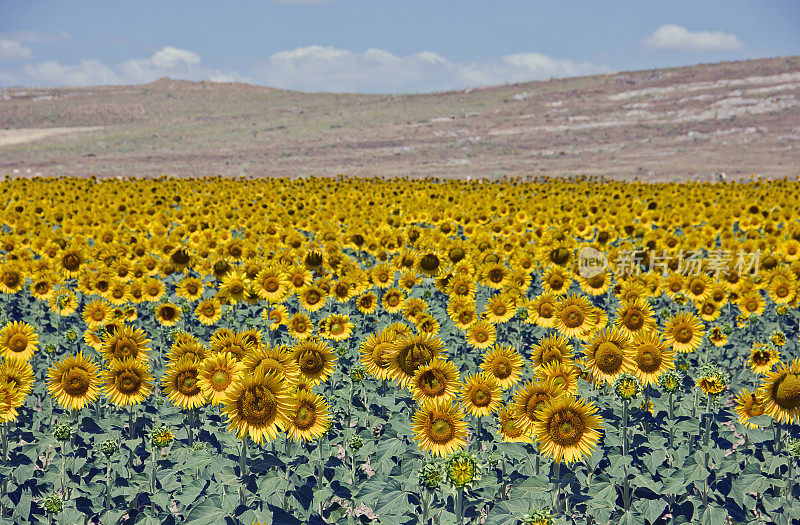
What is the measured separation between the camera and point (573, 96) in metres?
94.6

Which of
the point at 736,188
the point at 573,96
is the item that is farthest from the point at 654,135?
the point at 736,188

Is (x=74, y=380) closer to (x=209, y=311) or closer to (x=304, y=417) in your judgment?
(x=304, y=417)

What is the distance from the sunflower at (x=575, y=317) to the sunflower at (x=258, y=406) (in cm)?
346

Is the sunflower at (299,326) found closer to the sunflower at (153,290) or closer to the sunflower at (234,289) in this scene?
the sunflower at (234,289)

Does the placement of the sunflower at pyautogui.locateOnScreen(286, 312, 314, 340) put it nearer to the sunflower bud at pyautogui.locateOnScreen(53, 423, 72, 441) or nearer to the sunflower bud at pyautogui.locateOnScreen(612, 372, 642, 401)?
the sunflower bud at pyautogui.locateOnScreen(53, 423, 72, 441)

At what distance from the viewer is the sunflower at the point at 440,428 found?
3871mm

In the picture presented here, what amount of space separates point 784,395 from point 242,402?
3995 millimetres

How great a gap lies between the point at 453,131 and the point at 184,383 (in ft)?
256

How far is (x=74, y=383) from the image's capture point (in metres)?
4.57

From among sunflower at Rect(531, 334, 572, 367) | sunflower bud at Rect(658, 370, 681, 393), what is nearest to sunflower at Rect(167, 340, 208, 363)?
sunflower at Rect(531, 334, 572, 367)

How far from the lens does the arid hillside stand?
187 feet

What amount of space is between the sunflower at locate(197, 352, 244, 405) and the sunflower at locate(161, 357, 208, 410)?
310 mm

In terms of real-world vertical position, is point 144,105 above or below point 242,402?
above

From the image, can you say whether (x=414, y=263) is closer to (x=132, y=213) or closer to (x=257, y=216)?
(x=257, y=216)
